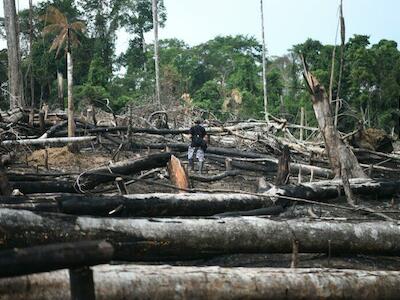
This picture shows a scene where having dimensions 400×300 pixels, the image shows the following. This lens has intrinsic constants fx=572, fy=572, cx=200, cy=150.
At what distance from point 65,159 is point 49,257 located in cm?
1047

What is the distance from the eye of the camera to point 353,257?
20.2 ft

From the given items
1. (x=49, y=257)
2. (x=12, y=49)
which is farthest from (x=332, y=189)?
(x=12, y=49)

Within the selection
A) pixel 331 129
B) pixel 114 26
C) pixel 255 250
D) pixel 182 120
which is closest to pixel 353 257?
pixel 255 250

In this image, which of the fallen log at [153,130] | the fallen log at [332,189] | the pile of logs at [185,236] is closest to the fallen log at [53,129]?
the fallen log at [153,130]

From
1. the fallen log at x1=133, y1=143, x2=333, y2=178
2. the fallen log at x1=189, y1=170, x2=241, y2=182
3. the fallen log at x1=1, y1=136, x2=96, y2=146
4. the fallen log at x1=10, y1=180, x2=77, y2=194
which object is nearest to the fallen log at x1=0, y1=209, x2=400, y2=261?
the fallen log at x1=10, y1=180, x2=77, y2=194

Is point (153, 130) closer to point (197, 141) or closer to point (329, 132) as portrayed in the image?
point (197, 141)

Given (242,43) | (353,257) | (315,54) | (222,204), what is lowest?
(353,257)

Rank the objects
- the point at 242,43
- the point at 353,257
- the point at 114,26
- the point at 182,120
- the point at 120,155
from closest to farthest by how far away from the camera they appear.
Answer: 1. the point at 353,257
2. the point at 120,155
3. the point at 182,120
4. the point at 114,26
5. the point at 242,43

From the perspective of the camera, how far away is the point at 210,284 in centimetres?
417

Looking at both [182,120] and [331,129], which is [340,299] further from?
[182,120]

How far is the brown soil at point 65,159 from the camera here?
1228cm

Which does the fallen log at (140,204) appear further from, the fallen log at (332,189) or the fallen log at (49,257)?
the fallen log at (49,257)

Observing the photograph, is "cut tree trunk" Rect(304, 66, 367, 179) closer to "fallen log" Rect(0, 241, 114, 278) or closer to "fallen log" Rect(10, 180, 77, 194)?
"fallen log" Rect(10, 180, 77, 194)

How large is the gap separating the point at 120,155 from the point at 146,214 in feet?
24.1
